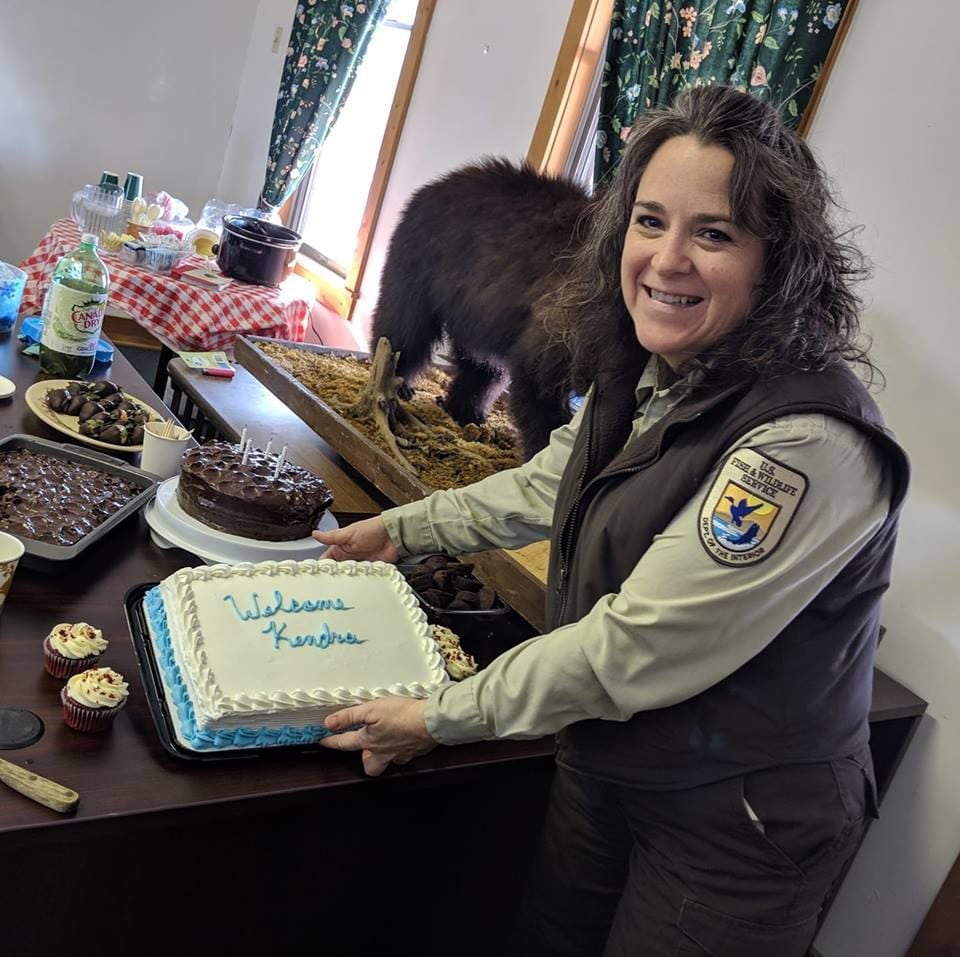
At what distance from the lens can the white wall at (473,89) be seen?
2.81 metres

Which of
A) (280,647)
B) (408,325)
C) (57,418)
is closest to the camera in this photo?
(280,647)

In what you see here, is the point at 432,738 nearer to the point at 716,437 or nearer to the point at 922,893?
the point at 716,437

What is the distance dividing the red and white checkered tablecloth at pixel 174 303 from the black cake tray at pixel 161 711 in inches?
82.8

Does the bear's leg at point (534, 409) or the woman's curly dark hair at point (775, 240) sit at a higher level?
the woman's curly dark hair at point (775, 240)

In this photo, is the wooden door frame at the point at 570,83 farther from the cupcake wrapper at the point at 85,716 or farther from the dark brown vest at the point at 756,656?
the cupcake wrapper at the point at 85,716

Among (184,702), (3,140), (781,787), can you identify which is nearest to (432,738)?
(184,702)

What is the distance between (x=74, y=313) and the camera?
5.70 ft

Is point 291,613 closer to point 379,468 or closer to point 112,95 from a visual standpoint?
point 379,468

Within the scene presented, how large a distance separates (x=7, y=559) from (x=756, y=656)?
31.5 inches

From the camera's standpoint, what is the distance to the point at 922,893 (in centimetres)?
169

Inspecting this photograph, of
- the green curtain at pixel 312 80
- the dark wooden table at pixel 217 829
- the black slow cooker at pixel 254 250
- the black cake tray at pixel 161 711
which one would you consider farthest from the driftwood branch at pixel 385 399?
the green curtain at pixel 312 80

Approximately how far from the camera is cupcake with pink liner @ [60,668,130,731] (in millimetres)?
893

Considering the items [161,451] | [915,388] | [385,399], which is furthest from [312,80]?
[915,388]

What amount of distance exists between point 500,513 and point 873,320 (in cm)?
91
